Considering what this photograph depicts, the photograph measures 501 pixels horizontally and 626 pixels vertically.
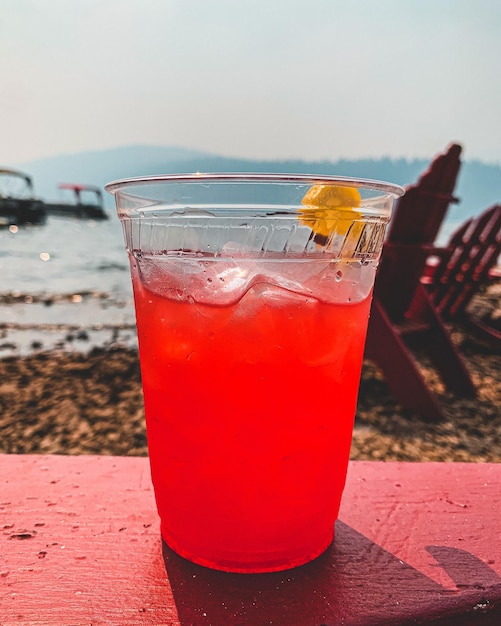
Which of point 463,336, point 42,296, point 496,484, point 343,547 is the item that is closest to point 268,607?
point 343,547

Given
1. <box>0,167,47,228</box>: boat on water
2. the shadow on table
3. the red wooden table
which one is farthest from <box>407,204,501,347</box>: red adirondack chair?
<box>0,167,47,228</box>: boat on water

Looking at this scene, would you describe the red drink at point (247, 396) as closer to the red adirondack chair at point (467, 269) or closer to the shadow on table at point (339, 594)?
the shadow on table at point (339, 594)

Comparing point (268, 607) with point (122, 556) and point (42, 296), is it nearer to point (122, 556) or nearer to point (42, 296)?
point (122, 556)

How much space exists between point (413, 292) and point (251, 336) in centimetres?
331

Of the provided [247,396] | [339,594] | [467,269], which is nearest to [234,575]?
[339,594]

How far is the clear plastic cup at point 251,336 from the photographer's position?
0.67 metres

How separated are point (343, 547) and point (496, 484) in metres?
0.41

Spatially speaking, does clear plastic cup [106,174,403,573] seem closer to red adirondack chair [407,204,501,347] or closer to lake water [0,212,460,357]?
lake water [0,212,460,357]

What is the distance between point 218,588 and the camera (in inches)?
30.6

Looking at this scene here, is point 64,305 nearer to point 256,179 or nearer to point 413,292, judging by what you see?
point 413,292

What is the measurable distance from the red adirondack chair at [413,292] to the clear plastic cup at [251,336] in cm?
251

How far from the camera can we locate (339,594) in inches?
30.4

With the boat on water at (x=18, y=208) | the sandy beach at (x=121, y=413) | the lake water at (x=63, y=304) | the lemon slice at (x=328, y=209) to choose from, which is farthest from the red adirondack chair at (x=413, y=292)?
the boat on water at (x=18, y=208)

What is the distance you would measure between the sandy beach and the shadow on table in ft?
6.19
